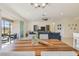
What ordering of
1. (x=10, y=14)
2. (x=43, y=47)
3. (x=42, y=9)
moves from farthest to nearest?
(x=10, y=14) → (x=42, y=9) → (x=43, y=47)

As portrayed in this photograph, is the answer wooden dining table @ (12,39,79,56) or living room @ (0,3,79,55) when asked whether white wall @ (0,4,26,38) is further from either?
wooden dining table @ (12,39,79,56)

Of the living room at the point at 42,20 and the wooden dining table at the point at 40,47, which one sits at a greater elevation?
the living room at the point at 42,20

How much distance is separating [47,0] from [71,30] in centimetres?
1041

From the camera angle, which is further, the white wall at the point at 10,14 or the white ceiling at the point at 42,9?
the white ceiling at the point at 42,9

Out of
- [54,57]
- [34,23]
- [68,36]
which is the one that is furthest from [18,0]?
[68,36]

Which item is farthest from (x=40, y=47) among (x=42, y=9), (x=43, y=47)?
(x=42, y=9)

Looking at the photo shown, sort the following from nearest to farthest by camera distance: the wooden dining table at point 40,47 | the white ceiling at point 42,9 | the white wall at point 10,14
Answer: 1. the wooden dining table at point 40,47
2. the white wall at point 10,14
3. the white ceiling at point 42,9

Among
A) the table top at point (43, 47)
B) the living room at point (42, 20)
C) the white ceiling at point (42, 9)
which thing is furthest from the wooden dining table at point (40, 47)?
the white ceiling at point (42, 9)

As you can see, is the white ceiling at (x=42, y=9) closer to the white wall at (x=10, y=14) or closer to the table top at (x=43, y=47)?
the white wall at (x=10, y=14)

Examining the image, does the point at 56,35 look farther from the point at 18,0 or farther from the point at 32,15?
the point at 18,0

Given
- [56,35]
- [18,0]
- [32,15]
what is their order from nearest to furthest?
[18,0], [32,15], [56,35]

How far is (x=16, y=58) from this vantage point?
151cm

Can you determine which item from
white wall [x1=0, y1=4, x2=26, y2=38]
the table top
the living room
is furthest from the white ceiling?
the table top

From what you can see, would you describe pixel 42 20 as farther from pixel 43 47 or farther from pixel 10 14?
pixel 43 47
